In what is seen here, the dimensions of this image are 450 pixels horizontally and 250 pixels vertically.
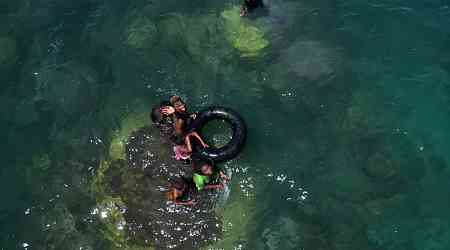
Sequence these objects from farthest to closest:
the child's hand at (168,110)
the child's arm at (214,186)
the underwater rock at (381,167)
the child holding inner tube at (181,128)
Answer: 1. the child's hand at (168,110)
2. the underwater rock at (381,167)
3. the child holding inner tube at (181,128)
4. the child's arm at (214,186)

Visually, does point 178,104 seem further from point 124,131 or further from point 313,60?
point 313,60

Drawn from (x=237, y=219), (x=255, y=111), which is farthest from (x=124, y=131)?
(x=237, y=219)

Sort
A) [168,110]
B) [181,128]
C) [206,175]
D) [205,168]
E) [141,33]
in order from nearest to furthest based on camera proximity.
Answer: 1. [205,168]
2. [206,175]
3. [181,128]
4. [168,110]
5. [141,33]

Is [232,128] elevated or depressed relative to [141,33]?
depressed

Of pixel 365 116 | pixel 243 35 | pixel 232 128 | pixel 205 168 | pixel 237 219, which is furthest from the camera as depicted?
pixel 243 35

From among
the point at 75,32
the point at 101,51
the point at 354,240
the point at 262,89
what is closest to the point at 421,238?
the point at 354,240

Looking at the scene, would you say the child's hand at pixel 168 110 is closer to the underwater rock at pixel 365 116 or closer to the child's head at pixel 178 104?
the child's head at pixel 178 104

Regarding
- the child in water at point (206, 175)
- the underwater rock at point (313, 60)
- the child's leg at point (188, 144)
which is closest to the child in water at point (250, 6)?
the underwater rock at point (313, 60)

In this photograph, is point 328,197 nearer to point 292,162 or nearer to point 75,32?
point 292,162
